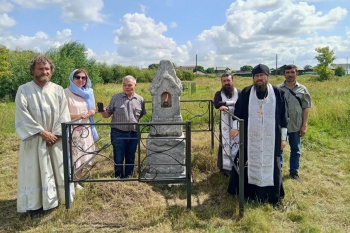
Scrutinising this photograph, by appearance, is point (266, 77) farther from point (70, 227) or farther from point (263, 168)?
point (70, 227)

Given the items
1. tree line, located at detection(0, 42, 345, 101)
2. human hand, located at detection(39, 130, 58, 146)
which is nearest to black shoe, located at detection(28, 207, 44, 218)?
human hand, located at detection(39, 130, 58, 146)

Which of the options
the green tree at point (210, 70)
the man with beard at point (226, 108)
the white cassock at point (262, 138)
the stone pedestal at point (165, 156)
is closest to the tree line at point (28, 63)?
the stone pedestal at point (165, 156)

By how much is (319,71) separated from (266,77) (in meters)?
38.0

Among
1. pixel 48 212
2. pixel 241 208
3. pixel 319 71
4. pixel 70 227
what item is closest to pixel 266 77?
pixel 241 208

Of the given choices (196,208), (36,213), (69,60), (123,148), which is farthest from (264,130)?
(69,60)

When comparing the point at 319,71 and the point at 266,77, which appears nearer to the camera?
the point at 266,77

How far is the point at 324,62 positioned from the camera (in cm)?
3722

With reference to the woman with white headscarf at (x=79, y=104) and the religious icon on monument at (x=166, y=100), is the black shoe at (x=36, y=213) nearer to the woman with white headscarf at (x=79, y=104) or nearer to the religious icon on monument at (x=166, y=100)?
the woman with white headscarf at (x=79, y=104)

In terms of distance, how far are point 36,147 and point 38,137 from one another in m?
0.12

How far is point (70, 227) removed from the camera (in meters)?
3.19

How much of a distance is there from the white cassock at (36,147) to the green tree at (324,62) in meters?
39.2

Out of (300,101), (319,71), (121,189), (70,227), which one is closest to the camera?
(70,227)

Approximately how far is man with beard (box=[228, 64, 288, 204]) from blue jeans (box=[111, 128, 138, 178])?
1.63 m

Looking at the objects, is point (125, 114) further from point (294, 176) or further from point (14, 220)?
point (294, 176)
